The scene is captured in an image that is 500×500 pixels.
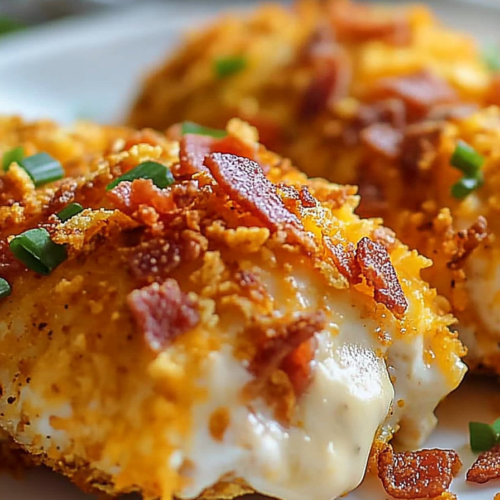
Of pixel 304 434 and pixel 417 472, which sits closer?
pixel 304 434

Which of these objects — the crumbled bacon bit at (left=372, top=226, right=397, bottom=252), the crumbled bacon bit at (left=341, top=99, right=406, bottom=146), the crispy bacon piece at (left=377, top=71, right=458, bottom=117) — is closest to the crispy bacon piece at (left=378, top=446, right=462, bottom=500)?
the crumbled bacon bit at (left=372, top=226, right=397, bottom=252)

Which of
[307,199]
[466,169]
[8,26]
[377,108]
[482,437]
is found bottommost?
[8,26]

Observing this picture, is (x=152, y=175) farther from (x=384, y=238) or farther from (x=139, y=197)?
(x=384, y=238)

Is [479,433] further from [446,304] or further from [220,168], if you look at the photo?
[220,168]

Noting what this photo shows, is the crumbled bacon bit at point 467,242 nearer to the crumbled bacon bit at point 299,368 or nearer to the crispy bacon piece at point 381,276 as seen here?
the crispy bacon piece at point 381,276

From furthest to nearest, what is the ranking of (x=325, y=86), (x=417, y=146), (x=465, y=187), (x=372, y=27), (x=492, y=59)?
(x=492, y=59) < (x=372, y=27) < (x=325, y=86) < (x=417, y=146) < (x=465, y=187)

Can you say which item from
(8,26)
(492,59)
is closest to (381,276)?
(492,59)

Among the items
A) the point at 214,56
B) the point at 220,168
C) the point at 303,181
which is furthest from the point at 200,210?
the point at 214,56
